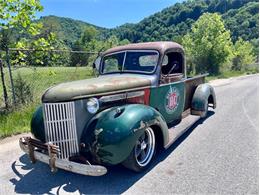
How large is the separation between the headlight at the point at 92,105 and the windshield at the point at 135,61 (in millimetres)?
1503

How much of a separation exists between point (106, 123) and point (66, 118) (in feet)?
1.83

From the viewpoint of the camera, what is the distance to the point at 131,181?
12.7 ft

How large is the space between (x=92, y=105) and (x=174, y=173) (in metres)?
1.61

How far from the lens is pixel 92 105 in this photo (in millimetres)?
3896

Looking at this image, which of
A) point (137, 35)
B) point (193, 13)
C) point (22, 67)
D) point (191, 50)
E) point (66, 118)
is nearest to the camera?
point (66, 118)

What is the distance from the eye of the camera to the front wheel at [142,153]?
154 inches

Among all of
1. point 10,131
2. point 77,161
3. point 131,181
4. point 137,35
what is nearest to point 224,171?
point 131,181

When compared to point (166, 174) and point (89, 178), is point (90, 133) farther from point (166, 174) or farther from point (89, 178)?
point (166, 174)

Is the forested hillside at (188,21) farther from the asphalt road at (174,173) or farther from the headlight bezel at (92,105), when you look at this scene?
the headlight bezel at (92,105)

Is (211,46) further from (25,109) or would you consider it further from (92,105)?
(92,105)

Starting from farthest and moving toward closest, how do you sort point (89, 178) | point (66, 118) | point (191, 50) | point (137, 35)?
1. point (137, 35)
2. point (191, 50)
3. point (89, 178)
4. point (66, 118)

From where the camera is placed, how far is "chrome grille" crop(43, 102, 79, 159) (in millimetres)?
3717

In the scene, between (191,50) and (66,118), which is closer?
(66,118)

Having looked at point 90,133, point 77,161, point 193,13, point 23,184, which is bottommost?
point 23,184
